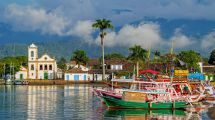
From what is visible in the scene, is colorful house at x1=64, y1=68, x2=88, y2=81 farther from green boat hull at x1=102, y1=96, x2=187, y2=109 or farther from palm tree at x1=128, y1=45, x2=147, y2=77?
green boat hull at x1=102, y1=96, x2=187, y2=109

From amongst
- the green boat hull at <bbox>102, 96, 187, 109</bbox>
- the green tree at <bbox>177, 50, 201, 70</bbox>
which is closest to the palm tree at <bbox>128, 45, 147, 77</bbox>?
the green tree at <bbox>177, 50, 201, 70</bbox>

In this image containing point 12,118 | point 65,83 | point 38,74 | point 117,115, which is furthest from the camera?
point 38,74

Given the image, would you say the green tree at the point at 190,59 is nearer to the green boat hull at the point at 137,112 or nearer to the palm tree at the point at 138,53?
the palm tree at the point at 138,53

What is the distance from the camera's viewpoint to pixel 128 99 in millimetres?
59719

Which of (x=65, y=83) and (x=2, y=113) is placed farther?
(x=65, y=83)

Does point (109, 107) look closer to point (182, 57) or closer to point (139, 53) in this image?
point (139, 53)

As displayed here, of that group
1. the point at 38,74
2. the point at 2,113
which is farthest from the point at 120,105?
the point at 38,74

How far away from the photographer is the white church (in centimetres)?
16812

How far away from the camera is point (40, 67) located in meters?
168

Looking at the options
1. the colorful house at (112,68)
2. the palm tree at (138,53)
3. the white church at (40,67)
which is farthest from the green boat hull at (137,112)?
the white church at (40,67)

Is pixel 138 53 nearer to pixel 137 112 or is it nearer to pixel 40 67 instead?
pixel 40 67

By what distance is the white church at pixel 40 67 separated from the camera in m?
168

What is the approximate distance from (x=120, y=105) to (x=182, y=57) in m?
100

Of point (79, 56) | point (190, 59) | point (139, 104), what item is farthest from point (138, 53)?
point (139, 104)
